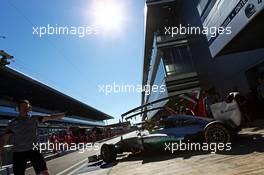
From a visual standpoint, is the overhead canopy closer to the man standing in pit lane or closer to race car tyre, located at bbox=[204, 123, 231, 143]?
race car tyre, located at bbox=[204, 123, 231, 143]

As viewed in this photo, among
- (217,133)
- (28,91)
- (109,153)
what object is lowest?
(109,153)

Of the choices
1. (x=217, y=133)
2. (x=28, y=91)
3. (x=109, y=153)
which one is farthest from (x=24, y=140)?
(x=28, y=91)

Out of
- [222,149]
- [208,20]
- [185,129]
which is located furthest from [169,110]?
[208,20]

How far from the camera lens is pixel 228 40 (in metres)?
15.1

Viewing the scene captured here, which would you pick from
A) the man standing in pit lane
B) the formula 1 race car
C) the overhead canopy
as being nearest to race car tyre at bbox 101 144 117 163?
the formula 1 race car

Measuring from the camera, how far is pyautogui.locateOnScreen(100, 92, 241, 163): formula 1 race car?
8180 mm

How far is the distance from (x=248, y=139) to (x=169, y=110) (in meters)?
4.65

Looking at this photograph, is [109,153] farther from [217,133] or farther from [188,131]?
[217,133]

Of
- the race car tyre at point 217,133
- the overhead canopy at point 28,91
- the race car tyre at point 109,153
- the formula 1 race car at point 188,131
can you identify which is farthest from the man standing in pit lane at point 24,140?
the overhead canopy at point 28,91

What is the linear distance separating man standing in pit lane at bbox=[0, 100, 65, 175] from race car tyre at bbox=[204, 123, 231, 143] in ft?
13.6

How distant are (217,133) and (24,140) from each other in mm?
4773

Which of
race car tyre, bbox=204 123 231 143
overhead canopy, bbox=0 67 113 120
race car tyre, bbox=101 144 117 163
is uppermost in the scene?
overhead canopy, bbox=0 67 113 120

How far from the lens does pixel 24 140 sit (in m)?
5.22

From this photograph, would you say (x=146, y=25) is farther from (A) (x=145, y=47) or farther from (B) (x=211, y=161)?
(B) (x=211, y=161)
